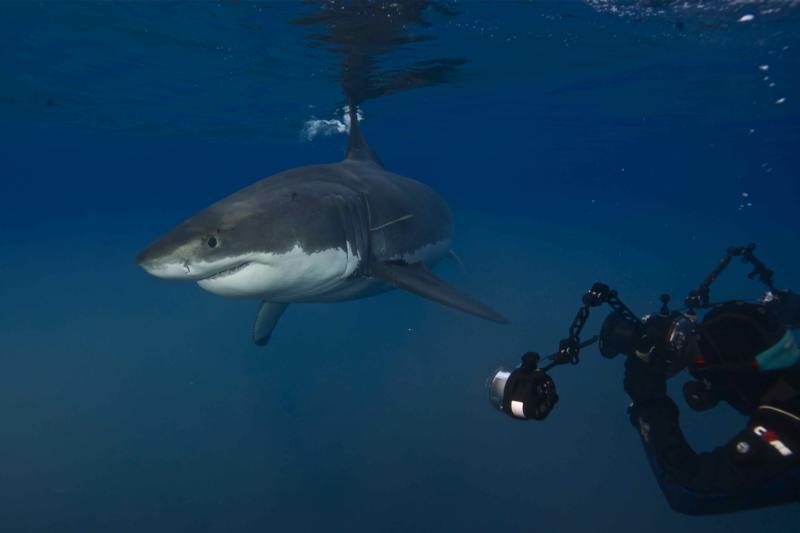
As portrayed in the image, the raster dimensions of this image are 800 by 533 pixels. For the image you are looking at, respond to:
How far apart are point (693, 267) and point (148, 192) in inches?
3142

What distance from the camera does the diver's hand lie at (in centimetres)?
354

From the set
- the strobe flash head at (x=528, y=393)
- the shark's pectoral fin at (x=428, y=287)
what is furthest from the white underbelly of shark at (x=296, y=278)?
the strobe flash head at (x=528, y=393)

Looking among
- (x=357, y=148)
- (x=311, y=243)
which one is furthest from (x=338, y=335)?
(x=311, y=243)

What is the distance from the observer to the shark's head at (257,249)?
360 centimetres

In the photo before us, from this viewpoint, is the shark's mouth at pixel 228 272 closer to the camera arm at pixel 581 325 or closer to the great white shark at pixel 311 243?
the great white shark at pixel 311 243

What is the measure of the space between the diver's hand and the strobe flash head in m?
0.67

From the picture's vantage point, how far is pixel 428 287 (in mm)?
5531

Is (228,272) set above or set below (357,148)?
above

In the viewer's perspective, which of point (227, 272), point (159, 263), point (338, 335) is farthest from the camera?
point (338, 335)

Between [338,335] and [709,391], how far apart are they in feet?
56.6

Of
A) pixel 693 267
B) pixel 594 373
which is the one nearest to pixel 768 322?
pixel 594 373

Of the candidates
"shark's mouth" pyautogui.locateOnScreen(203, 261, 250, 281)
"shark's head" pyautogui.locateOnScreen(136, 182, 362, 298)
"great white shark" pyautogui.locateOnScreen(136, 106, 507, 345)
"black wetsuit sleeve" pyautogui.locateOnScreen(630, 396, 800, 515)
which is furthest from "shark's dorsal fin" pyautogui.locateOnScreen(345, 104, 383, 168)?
"black wetsuit sleeve" pyautogui.locateOnScreen(630, 396, 800, 515)

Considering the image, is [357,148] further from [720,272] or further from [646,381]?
[646,381]

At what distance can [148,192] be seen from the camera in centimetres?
8500
